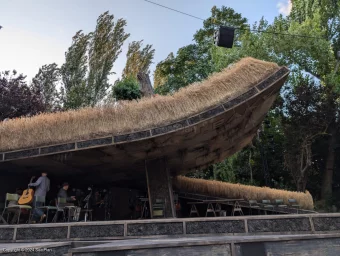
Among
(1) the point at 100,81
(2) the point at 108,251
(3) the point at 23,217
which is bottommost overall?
(2) the point at 108,251

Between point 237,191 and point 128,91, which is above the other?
point 128,91

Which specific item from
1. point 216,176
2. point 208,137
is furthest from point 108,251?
point 216,176

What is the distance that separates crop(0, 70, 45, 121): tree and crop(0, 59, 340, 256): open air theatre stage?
31.6 feet

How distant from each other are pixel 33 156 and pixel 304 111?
15.1 meters

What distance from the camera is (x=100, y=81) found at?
80.0ft

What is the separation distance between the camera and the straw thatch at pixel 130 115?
23.2ft

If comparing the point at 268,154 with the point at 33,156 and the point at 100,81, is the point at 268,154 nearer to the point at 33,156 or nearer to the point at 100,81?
the point at 100,81

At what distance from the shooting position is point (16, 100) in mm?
18156

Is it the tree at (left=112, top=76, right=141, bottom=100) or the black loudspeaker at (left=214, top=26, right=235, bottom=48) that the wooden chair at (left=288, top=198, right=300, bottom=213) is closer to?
the black loudspeaker at (left=214, top=26, right=235, bottom=48)

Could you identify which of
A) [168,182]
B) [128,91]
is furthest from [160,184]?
[128,91]

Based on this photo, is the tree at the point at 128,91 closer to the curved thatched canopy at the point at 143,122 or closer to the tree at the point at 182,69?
the curved thatched canopy at the point at 143,122

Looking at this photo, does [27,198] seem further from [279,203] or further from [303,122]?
[303,122]

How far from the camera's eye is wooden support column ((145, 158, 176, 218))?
8281 mm

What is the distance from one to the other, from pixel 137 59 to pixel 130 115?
21.1m
